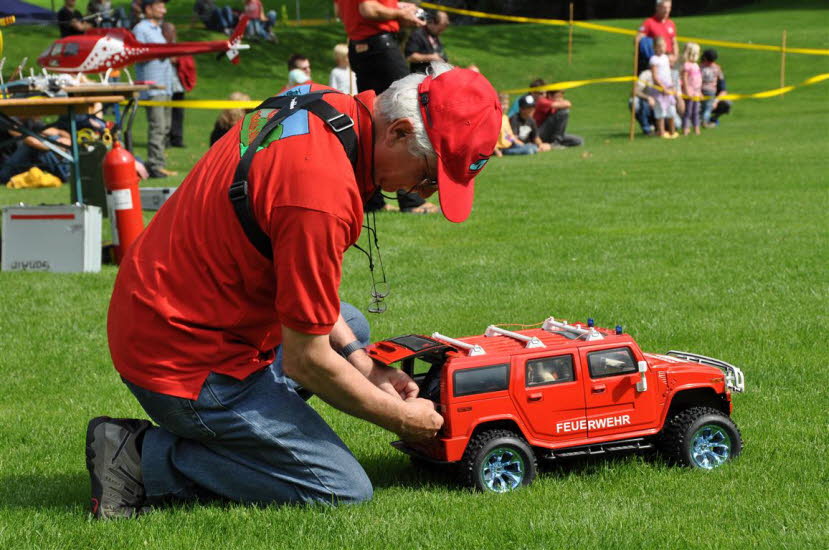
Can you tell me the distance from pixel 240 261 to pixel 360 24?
679 centimetres

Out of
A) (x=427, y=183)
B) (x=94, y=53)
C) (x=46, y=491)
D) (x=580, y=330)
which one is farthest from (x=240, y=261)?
(x=94, y=53)

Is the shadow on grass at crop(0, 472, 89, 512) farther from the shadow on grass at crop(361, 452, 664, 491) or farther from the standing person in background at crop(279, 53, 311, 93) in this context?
the standing person in background at crop(279, 53, 311, 93)

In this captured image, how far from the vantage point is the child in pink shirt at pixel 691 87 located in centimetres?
2400

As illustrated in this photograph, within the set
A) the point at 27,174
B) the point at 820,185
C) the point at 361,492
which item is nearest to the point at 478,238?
the point at 820,185

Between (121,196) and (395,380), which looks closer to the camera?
(395,380)

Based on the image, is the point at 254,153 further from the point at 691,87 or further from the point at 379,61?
the point at 691,87

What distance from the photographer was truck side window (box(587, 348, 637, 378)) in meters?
4.33

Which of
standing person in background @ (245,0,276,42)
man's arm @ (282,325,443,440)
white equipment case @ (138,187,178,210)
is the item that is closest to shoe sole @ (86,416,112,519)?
man's arm @ (282,325,443,440)

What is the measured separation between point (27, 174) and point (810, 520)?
1378 centimetres

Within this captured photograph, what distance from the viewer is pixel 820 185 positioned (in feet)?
42.6

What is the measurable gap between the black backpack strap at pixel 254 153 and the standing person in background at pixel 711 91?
2344cm

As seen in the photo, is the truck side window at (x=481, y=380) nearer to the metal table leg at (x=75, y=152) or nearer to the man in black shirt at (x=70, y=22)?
the metal table leg at (x=75, y=152)

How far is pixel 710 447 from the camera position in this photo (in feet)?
14.6

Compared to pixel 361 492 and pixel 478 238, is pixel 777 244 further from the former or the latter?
pixel 361 492
